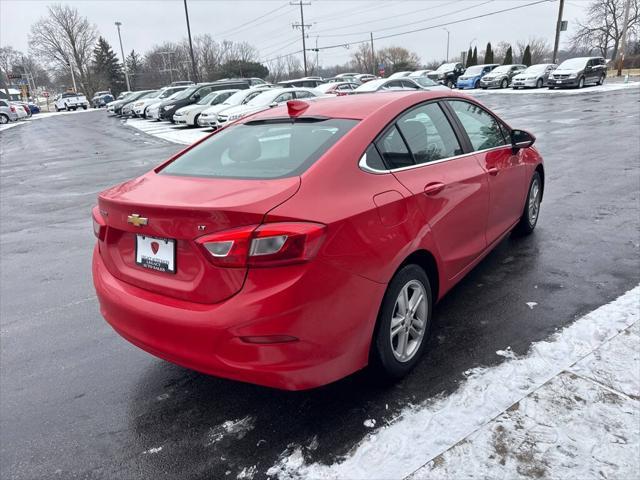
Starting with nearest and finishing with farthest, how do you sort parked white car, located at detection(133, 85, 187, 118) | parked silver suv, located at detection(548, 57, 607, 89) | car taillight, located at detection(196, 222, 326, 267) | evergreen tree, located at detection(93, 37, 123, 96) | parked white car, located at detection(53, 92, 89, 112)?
car taillight, located at detection(196, 222, 326, 267) < parked silver suv, located at detection(548, 57, 607, 89) < parked white car, located at detection(133, 85, 187, 118) < parked white car, located at detection(53, 92, 89, 112) < evergreen tree, located at detection(93, 37, 123, 96)

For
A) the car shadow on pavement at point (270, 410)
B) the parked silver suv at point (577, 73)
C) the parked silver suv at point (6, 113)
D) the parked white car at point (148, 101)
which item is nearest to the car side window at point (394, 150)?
the car shadow on pavement at point (270, 410)

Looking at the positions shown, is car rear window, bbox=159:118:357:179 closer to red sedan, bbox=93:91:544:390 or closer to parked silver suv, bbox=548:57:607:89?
red sedan, bbox=93:91:544:390

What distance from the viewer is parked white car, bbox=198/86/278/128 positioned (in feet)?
64.0

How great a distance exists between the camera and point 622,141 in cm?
1076

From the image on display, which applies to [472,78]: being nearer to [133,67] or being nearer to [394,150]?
[394,150]

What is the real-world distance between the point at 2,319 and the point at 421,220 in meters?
3.63

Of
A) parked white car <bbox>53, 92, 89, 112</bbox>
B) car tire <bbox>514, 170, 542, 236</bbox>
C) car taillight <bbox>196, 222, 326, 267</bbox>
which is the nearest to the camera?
car taillight <bbox>196, 222, 326, 267</bbox>

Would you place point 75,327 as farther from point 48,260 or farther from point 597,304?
point 597,304

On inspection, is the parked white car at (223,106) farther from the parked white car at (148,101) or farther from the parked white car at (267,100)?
the parked white car at (148,101)

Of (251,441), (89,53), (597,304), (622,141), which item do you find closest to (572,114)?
(622,141)

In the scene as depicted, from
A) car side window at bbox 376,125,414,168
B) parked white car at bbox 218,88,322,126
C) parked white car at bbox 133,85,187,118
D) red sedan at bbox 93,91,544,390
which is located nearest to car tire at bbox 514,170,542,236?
red sedan at bbox 93,91,544,390

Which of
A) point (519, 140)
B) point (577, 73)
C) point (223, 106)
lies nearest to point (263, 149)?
point (519, 140)

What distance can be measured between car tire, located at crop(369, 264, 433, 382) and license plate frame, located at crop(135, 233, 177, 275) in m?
1.10

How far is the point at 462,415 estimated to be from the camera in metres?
2.52
